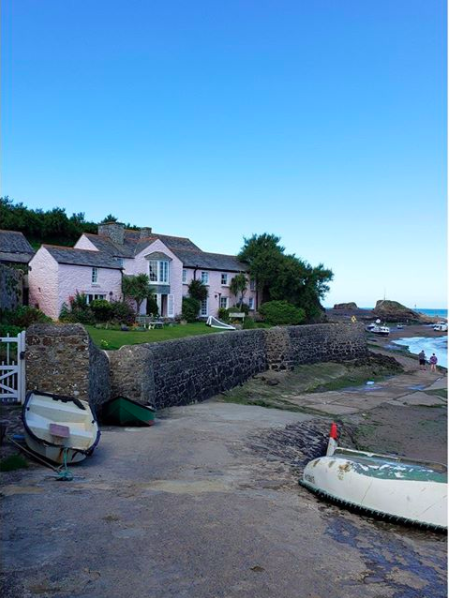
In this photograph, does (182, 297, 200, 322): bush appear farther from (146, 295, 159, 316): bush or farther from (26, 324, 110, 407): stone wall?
(26, 324, 110, 407): stone wall

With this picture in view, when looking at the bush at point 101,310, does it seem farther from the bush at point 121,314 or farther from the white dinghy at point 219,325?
the white dinghy at point 219,325

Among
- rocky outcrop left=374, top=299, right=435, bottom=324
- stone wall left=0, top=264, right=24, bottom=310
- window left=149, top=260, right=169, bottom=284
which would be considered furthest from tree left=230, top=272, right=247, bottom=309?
rocky outcrop left=374, top=299, right=435, bottom=324

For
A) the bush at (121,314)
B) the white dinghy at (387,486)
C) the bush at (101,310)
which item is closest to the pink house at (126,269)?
the bush at (101,310)

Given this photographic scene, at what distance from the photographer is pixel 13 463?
8.00 m

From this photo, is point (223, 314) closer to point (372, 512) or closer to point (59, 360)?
point (59, 360)

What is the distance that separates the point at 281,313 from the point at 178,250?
10.1 metres

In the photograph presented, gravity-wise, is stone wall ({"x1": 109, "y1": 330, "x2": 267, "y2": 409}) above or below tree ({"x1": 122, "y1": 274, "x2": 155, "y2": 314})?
below

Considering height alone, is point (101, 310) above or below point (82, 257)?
below

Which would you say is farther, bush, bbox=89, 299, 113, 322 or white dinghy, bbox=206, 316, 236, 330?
white dinghy, bbox=206, 316, 236, 330

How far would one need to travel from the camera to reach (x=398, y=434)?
16672 mm

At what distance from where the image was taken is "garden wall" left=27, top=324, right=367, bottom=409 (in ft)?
36.7

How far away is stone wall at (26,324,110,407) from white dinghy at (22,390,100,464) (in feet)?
5.57

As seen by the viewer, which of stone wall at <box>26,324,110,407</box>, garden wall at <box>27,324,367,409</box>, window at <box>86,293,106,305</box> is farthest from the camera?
window at <box>86,293,106,305</box>

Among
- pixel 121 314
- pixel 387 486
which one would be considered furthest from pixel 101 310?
pixel 387 486
